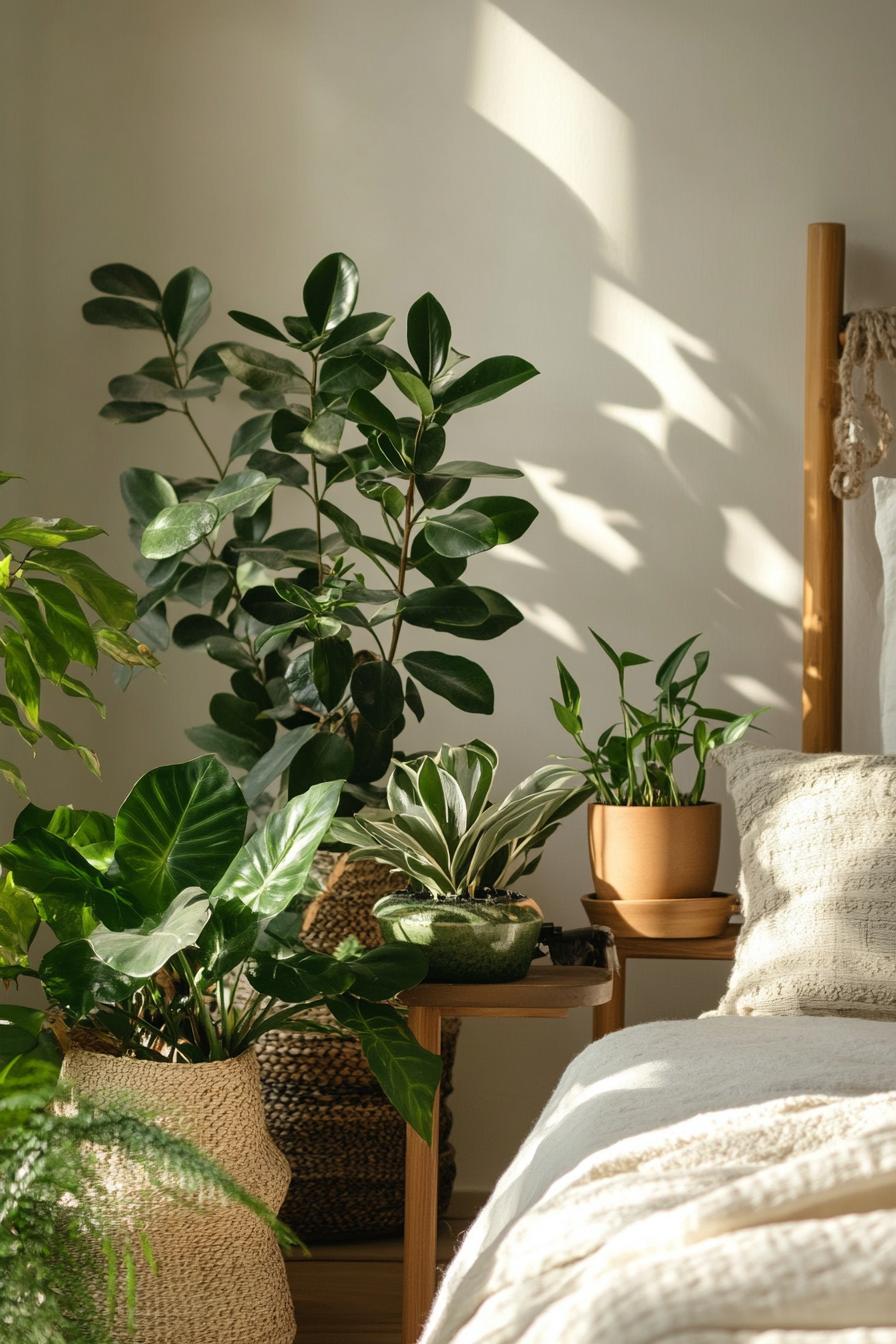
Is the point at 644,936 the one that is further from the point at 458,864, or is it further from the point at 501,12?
the point at 501,12

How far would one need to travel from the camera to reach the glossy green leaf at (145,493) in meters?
1.96

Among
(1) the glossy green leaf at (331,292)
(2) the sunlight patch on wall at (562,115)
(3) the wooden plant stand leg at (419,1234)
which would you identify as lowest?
(3) the wooden plant stand leg at (419,1234)

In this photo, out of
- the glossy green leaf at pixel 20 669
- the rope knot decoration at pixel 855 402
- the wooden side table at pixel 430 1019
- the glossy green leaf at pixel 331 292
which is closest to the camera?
the glossy green leaf at pixel 20 669

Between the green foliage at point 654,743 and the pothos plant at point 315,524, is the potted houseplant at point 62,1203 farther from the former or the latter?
the green foliage at point 654,743

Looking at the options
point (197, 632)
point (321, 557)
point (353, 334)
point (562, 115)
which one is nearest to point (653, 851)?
point (321, 557)

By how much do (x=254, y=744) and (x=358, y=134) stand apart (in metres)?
1.02

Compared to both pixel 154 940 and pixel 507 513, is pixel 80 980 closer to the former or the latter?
pixel 154 940

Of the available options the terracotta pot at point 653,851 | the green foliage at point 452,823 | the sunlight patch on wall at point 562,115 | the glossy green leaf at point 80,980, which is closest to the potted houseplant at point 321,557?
the green foliage at point 452,823

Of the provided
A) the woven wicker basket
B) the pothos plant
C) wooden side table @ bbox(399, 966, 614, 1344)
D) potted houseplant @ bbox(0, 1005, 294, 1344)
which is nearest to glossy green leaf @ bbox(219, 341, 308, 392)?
the pothos plant

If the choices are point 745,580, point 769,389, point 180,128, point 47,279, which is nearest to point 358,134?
point 180,128

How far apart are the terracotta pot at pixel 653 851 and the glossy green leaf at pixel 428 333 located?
643mm

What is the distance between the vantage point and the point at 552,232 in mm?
2229

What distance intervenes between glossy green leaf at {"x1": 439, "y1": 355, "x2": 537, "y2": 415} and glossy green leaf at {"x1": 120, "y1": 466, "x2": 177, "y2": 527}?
451 mm

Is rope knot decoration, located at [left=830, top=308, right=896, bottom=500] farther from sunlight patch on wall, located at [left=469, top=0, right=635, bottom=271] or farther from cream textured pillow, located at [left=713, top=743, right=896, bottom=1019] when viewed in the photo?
cream textured pillow, located at [left=713, top=743, right=896, bottom=1019]
